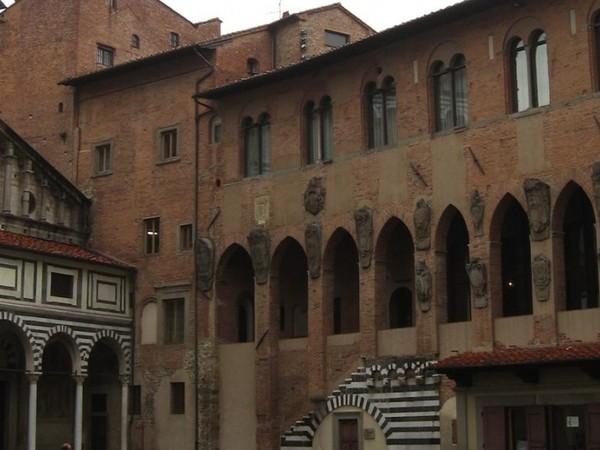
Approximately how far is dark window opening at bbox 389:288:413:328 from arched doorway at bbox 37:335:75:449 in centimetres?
866

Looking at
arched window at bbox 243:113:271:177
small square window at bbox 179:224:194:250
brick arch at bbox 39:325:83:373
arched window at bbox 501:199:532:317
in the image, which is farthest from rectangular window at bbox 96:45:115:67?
arched window at bbox 501:199:532:317

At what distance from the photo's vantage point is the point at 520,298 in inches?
1093

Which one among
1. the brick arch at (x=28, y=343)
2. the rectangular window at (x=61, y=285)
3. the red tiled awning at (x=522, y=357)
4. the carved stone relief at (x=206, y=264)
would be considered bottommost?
the red tiled awning at (x=522, y=357)

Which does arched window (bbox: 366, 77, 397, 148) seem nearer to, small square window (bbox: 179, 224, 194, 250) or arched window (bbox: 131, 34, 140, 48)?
small square window (bbox: 179, 224, 194, 250)

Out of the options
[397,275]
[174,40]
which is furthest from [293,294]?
[174,40]

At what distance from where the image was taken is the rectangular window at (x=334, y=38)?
37.5 m

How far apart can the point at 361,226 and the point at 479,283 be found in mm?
3770

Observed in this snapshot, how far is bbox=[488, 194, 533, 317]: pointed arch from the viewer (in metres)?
27.1

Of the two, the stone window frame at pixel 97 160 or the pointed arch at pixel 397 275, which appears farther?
the stone window frame at pixel 97 160

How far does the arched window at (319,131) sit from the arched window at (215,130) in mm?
3100

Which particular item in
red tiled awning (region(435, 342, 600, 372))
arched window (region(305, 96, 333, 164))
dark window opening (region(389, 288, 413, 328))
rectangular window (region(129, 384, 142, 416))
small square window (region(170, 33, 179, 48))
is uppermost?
small square window (region(170, 33, 179, 48))

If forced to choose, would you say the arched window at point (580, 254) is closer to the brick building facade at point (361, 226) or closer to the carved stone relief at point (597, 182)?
the brick building facade at point (361, 226)

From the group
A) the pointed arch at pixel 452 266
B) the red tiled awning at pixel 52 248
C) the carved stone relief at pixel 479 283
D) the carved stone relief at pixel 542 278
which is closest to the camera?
the carved stone relief at pixel 542 278

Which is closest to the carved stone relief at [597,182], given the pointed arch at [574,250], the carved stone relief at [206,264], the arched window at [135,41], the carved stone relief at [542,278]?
the pointed arch at [574,250]
